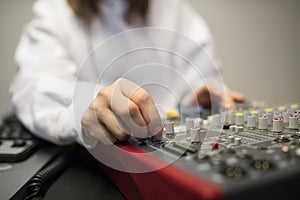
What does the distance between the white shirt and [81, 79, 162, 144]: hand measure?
0.04m

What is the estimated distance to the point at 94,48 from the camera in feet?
3.02

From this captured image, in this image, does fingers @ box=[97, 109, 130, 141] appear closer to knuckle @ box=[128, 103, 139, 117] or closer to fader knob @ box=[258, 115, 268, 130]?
knuckle @ box=[128, 103, 139, 117]

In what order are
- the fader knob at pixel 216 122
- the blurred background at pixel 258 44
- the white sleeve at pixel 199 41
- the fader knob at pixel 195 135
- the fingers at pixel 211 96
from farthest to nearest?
1. the blurred background at pixel 258 44
2. the white sleeve at pixel 199 41
3. the fingers at pixel 211 96
4. the fader knob at pixel 216 122
5. the fader knob at pixel 195 135

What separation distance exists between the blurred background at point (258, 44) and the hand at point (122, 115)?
1114mm

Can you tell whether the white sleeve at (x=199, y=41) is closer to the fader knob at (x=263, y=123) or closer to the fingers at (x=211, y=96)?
the fingers at (x=211, y=96)

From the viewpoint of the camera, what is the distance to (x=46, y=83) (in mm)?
713

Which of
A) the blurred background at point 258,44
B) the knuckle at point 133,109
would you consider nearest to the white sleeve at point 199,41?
the blurred background at point 258,44

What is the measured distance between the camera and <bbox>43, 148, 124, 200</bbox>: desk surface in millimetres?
515

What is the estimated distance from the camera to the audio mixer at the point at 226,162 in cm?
26

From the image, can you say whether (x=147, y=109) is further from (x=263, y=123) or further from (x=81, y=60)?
(x=81, y=60)

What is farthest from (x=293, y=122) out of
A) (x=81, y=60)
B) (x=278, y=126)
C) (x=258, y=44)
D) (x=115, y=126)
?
(x=258, y=44)

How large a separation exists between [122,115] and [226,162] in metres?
0.20

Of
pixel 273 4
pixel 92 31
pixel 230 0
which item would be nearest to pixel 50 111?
pixel 92 31

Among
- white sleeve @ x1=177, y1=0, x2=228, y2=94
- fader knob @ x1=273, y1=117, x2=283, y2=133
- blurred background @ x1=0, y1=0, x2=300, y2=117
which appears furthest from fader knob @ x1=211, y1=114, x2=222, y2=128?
blurred background @ x1=0, y1=0, x2=300, y2=117
